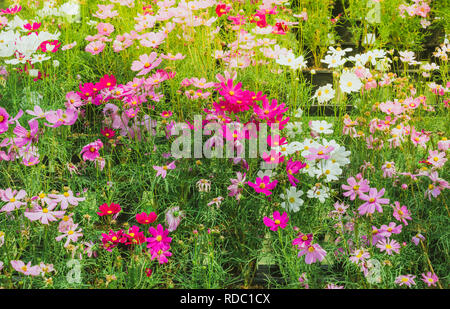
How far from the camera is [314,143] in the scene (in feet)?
4.98

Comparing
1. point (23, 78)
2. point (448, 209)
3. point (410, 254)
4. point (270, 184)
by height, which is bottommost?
point (410, 254)

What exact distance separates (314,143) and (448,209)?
0.52 m

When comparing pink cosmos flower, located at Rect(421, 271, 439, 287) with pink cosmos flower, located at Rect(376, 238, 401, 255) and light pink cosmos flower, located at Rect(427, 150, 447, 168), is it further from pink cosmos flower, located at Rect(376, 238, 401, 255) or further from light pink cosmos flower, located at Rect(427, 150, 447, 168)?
light pink cosmos flower, located at Rect(427, 150, 447, 168)

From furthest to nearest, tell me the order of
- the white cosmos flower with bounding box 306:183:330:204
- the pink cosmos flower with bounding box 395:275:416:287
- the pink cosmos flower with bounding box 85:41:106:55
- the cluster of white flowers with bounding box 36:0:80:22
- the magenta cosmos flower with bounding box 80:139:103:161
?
the cluster of white flowers with bounding box 36:0:80:22 → the pink cosmos flower with bounding box 85:41:106:55 → the magenta cosmos flower with bounding box 80:139:103:161 → the white cosmos flower with bounding box 306:183:330:204 → the pink cosmos flower with bounding box 395:275:416:287

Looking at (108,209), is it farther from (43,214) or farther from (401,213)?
(401,213)

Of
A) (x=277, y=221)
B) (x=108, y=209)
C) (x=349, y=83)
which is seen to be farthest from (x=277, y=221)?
(x=349, y=83)

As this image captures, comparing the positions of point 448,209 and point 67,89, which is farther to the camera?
point 67,89

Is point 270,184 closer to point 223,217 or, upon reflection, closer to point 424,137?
point 223,217

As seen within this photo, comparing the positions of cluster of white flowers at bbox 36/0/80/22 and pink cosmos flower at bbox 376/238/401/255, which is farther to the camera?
cluster of white flowers at bbox 36/0/80/22

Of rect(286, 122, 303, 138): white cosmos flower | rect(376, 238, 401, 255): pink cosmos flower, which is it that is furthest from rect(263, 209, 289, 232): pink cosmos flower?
rect(286, 122, 303, 138): white cosmos flower

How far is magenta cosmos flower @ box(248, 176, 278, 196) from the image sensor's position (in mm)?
1481
